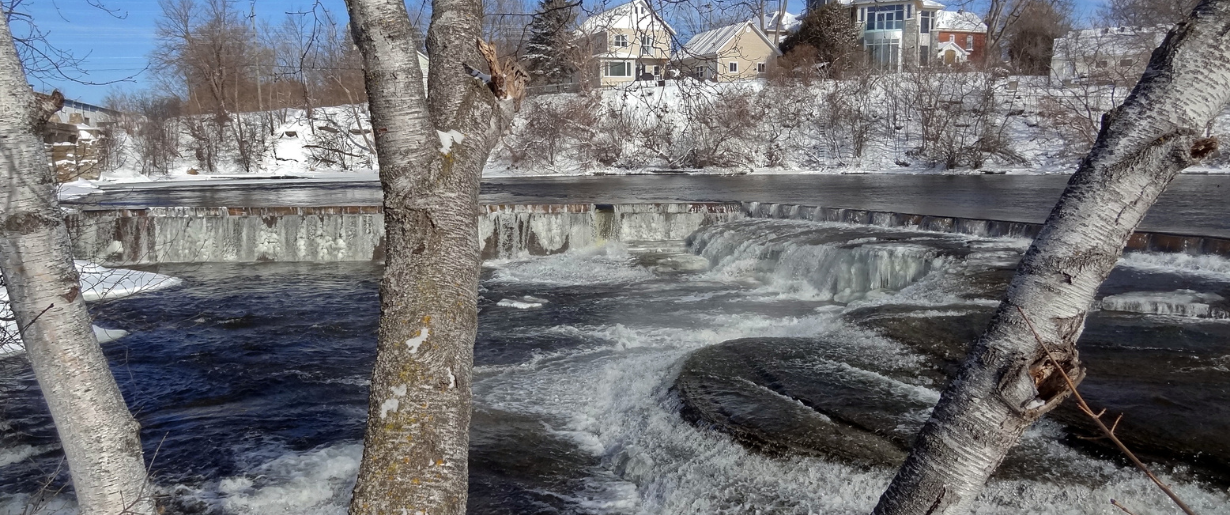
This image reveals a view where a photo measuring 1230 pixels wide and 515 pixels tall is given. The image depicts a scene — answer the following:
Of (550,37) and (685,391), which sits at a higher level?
(550,37)

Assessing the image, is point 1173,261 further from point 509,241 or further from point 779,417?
point 509,241

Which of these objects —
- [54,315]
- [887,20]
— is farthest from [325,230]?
[887,20]

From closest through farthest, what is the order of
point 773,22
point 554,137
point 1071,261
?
1. point 1071,261
2. point 773,22
3. point 554,137

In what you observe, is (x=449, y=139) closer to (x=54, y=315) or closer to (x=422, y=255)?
(x=422, y=255)

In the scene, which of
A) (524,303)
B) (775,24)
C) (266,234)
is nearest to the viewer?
(524,303)

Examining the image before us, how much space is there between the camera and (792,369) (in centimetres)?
719

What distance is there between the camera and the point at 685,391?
6.77 metres

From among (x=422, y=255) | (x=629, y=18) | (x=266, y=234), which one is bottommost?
(x=266, y=234)

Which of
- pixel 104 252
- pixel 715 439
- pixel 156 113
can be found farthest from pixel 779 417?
pixel 156 113

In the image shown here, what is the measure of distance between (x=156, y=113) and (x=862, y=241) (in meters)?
42.8

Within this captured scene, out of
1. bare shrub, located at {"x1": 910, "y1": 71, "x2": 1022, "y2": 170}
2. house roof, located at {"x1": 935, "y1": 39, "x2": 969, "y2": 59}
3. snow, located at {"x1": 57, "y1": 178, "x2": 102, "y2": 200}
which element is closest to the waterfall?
snow, located at {"x1": 57, "y1": 178, "x2": 102, "y2": 200}

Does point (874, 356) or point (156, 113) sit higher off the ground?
point (156, 113)

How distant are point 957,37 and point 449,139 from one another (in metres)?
68.4

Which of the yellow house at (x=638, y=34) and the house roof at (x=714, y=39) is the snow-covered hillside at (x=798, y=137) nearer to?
the house roof at (x=714, y=39)
